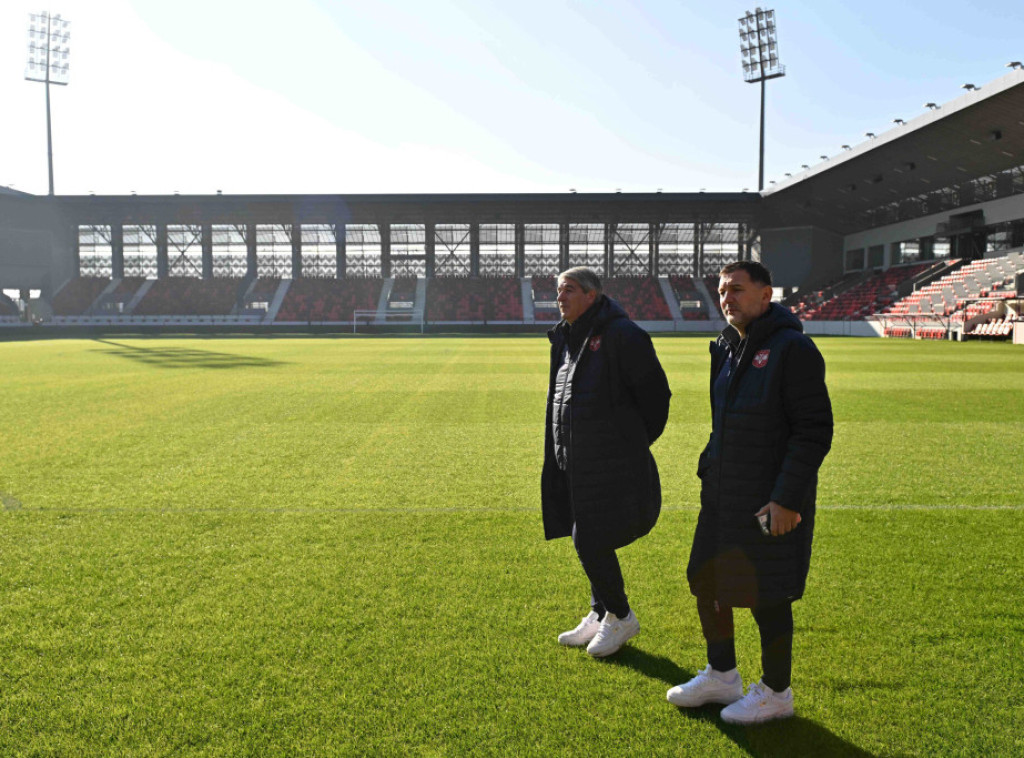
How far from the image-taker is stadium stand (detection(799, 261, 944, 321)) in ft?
167

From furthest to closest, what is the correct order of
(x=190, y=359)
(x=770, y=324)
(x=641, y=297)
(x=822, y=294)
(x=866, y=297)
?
(x=641, y=297), (x=822, y=294), (x=866, y=297), (x=190, y=359), (x=770, y=324)

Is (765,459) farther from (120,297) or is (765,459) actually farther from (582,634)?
(120,297)

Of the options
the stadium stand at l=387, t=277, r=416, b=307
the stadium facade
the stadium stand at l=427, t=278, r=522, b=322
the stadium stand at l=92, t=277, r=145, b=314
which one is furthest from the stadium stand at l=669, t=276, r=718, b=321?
the stadium stand at l=92, t=277, r=145, b=314

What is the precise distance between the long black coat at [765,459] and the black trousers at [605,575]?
0.62 meters

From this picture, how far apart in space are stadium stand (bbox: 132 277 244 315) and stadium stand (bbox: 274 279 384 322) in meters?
5.02

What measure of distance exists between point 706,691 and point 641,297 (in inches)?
2406

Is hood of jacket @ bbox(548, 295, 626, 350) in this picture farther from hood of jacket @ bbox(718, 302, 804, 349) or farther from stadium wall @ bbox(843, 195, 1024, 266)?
stadium wall @ bbox(843, 195, 1024, 266)

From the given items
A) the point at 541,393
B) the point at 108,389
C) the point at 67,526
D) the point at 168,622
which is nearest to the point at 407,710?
the point at 168,622

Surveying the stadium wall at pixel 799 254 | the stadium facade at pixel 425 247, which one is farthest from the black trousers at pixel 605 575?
the stadium wall at pixel 799 254

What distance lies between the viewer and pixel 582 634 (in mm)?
3975

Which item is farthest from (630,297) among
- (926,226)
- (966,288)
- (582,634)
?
(582,634)

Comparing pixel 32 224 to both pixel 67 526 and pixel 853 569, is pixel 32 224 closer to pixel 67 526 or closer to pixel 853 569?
pixel 67 526

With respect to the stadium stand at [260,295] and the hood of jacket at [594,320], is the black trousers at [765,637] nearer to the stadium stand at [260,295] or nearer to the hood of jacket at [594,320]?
the hood of jacket at [594,320]

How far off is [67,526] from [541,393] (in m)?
11.0
